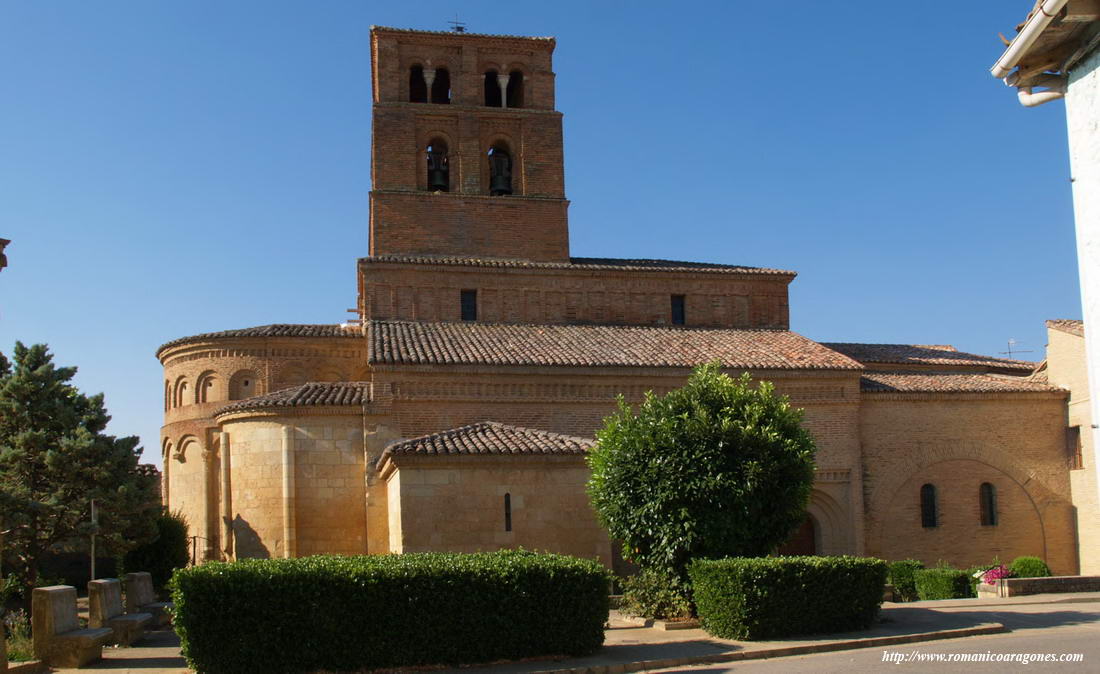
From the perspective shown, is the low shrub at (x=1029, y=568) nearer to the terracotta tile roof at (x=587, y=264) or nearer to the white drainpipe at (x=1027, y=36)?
the terracotta tile roof at (x=587, y=264)

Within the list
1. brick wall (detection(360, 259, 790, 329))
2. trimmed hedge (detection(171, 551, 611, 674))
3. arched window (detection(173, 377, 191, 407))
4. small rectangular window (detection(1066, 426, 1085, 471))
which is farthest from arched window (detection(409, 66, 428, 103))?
small rectangular window (detection(1066, 426, 1085, 471))

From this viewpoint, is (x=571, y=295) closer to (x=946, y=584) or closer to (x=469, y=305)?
(x=469, y=305)

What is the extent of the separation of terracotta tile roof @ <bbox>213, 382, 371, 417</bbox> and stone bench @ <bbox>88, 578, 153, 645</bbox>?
5.85 metres

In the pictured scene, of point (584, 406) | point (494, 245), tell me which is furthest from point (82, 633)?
point (494, 245)

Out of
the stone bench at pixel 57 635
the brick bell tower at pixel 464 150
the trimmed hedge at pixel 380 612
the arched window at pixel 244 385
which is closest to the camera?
the trimmed hedge at pixel 380 612

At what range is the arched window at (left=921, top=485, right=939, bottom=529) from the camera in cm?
2530

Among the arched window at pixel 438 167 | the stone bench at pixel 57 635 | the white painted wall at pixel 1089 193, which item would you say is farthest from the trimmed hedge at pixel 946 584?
the arched window at pixel 438 167

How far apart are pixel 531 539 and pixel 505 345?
245 inches

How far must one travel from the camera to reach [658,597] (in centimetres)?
1603

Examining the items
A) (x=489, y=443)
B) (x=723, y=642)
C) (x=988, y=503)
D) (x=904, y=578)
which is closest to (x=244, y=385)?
(x=489, y=443)

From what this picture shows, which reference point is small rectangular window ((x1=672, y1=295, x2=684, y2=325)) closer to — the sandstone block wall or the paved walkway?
the sandstone block wall

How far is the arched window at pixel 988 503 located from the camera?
25.6 meters

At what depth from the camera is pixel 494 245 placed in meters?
27.6

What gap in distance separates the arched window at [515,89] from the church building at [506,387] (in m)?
0.09
